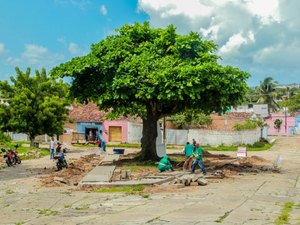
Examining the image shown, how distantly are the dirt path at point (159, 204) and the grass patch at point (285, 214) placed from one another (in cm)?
10

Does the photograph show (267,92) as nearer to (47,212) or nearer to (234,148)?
(234,148)

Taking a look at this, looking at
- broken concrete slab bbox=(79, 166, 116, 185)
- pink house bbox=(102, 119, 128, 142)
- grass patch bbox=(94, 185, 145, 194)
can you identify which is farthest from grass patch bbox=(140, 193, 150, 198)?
pink house bbox=(102, 119, 128, 142)

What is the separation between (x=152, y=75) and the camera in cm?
2108

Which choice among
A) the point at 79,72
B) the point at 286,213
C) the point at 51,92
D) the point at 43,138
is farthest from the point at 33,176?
the point at 43,138

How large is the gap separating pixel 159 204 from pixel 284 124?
75967 millimetres

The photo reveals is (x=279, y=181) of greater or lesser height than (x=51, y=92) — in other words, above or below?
below

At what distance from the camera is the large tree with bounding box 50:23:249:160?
68.9ft

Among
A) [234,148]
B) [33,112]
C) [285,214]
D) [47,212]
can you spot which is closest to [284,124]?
[234,148]

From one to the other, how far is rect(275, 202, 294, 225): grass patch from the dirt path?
98 millimetres

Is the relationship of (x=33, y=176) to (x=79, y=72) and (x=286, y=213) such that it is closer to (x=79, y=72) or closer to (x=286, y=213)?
(x=79, y=72)

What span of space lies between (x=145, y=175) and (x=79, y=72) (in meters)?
6.74

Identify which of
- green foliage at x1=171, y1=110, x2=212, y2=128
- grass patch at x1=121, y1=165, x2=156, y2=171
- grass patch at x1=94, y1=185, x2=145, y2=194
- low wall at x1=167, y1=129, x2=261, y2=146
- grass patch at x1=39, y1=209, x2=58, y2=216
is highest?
green foliage at x1=171, y1=110, x2=212, y2=128

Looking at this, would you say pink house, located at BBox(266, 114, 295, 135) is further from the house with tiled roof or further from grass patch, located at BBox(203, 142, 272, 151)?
the house with tiled roof

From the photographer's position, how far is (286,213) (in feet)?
35.3
